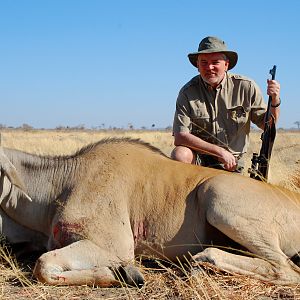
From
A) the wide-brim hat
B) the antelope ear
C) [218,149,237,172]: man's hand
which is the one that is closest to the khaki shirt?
the wide-brim hat

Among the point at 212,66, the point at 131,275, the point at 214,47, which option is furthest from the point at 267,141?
the point at 131,275

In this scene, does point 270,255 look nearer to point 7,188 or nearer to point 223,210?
point 223,210

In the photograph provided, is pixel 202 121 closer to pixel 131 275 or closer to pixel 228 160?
pixel 228 160

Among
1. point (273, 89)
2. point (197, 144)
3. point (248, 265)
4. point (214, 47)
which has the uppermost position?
point (214, 47)

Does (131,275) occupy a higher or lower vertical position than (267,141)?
lower

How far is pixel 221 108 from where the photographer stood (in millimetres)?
7461

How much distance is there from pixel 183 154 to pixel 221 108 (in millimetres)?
974

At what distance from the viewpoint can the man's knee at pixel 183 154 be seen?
6.94 meters

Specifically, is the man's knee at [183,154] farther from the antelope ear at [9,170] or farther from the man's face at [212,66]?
the antelope ear at [9,170]

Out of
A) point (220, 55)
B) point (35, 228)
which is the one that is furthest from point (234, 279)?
point (220, 55)

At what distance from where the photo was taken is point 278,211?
512 cm

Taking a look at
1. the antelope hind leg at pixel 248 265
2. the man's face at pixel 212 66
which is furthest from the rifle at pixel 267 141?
the antelope hind leg at pixel 248 265

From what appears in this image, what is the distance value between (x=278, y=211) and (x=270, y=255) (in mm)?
497

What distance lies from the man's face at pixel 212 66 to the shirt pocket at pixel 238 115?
447 millimetres
